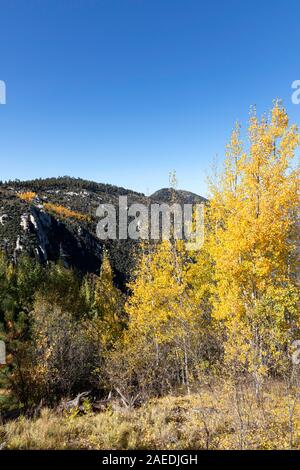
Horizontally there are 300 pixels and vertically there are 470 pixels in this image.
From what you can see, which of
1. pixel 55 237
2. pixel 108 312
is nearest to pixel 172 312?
pixel 108 312

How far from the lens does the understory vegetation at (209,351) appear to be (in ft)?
23.6

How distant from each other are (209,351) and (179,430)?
4.87 m

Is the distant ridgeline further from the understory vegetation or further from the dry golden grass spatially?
the dry golden grass

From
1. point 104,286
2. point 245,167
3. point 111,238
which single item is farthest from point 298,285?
point 111,238

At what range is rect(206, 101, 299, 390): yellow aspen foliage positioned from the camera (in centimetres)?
910

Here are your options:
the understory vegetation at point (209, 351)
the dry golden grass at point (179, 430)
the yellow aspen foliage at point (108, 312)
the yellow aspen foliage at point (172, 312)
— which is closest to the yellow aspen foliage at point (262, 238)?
the understory vegetation at point (209, 351)

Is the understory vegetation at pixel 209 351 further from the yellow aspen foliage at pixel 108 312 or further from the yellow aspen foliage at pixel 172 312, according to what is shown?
the yellow aspen foliage at pixel 108 312

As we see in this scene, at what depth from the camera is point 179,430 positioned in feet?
25.4

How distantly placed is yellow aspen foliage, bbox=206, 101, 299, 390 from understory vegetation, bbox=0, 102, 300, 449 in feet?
0.13

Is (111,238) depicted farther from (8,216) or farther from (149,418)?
(149,418)

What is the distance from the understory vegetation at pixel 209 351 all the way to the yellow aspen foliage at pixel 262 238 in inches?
1.5
